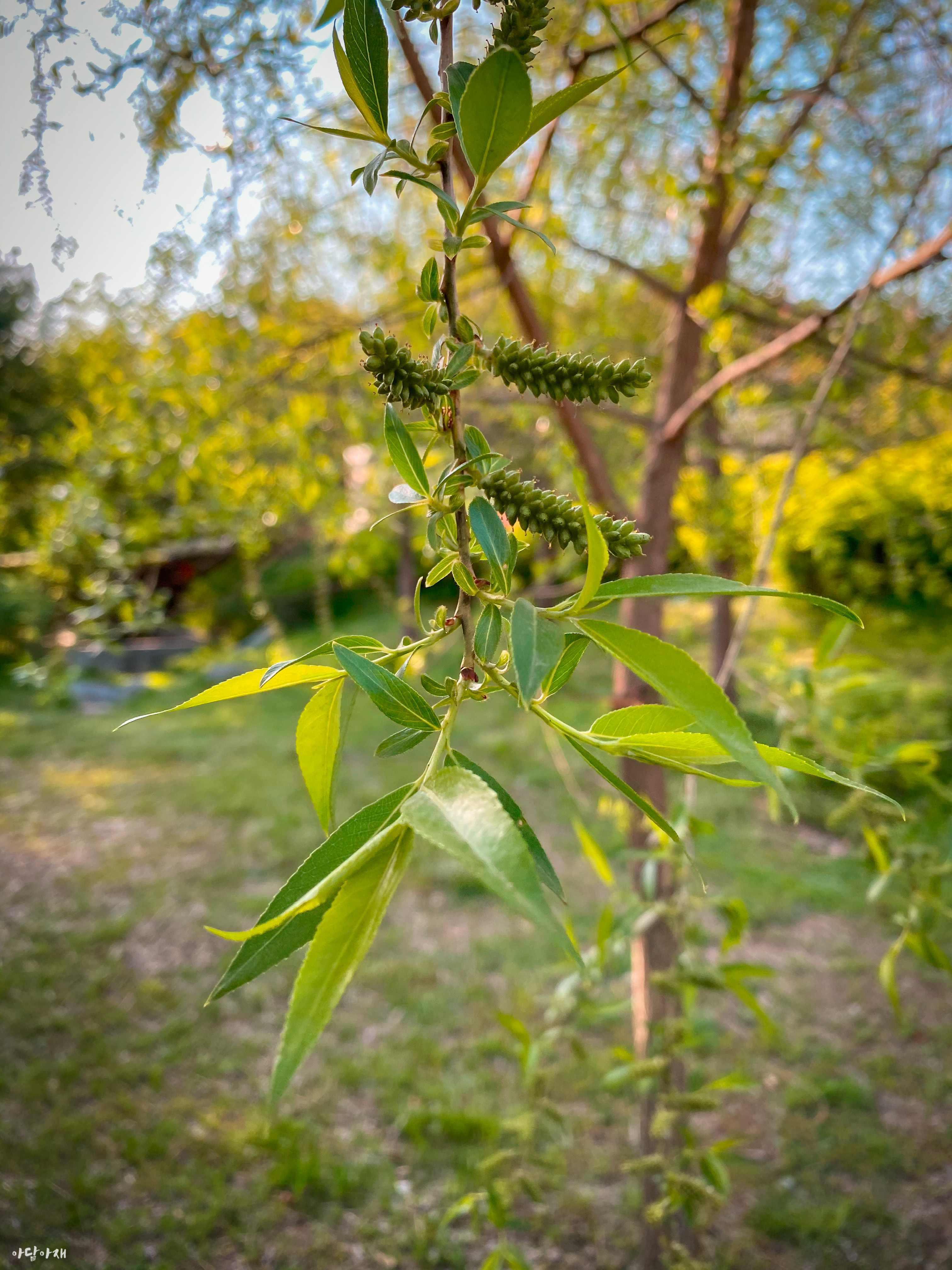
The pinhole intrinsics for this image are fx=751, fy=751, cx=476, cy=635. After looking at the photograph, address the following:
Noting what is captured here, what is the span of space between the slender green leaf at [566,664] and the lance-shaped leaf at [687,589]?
0.14ft

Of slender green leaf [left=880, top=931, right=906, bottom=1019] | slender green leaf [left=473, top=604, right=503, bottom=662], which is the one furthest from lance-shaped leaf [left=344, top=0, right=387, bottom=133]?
slender green leaf [left=880, top=931, right=906, bottom=1019]

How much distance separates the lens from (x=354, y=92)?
0.32 metres

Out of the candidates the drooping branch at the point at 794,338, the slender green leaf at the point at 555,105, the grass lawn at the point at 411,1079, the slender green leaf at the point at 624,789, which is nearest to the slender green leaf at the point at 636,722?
the slender green leaf at the point at 624,789

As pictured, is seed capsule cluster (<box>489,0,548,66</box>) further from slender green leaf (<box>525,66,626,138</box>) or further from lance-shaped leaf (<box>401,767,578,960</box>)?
lance-shaped leaf (<box>401,767,578,960</box>)

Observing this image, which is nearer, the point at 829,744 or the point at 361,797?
the point at 829,744

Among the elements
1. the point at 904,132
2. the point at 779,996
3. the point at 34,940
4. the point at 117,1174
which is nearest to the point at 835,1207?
the point at 779,996

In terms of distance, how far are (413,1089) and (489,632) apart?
1.84m

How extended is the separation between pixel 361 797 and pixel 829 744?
2.51 metres

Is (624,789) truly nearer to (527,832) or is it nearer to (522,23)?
(527,832)

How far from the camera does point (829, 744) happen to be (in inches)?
37.3

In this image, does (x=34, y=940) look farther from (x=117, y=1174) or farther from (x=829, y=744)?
(x=829, y=744)

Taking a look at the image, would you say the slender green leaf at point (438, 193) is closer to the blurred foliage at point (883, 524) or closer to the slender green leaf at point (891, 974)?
the slender green leaf at point (891, 974)

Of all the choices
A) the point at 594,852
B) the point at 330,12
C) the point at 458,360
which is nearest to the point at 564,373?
the point at 458,360

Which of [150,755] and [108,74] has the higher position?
[108,74]
